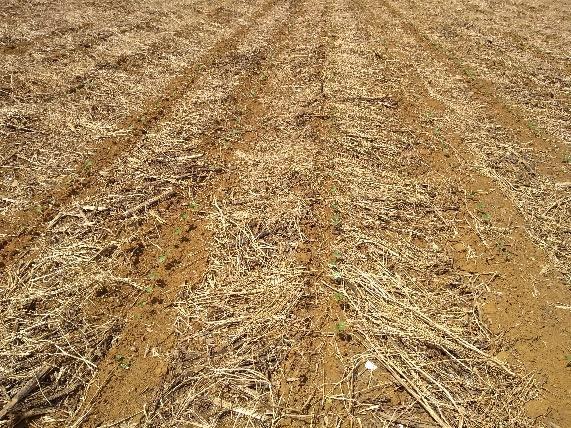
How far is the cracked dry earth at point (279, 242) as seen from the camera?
12.5ft

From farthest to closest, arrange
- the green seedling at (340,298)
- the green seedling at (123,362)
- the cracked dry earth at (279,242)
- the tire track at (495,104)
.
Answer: the tire track at (495,104) < the green seedling at (340,298) < the green seedling at (123,362) < the cracked dry earth at (279,242)

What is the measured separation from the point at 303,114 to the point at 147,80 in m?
3.49

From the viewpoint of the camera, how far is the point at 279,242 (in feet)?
17.2

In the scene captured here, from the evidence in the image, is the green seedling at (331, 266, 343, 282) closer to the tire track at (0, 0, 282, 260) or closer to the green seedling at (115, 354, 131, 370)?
the green seedling at (115, 354, 131, 370)

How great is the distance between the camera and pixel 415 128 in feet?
25.8

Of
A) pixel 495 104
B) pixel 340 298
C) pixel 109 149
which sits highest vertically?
pixel 495 104

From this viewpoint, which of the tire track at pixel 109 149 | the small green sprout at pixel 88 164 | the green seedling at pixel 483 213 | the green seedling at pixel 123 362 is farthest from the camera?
the small green sprout at pixel 88 164

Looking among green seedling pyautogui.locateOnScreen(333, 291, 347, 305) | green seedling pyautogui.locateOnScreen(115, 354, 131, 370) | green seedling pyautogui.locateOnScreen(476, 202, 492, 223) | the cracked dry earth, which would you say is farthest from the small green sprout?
green seedling pyautogui.locateOnScreen(476, 202, 492, 223)

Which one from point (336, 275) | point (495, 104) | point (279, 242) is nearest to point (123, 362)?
point (279, 242)

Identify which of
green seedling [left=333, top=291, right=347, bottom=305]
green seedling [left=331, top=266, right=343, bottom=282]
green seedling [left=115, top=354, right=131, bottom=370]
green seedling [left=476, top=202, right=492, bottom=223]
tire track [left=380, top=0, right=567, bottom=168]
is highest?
tire track [left=380, top=0, right=567, bottom=168]

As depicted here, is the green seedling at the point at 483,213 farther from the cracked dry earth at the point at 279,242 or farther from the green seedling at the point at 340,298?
the green seedling at the point at 340,298

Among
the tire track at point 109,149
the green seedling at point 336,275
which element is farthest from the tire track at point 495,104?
the tire track at point 109,149

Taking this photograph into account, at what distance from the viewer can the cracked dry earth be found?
382 centimetres

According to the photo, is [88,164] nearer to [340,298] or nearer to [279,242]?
[279,242]
